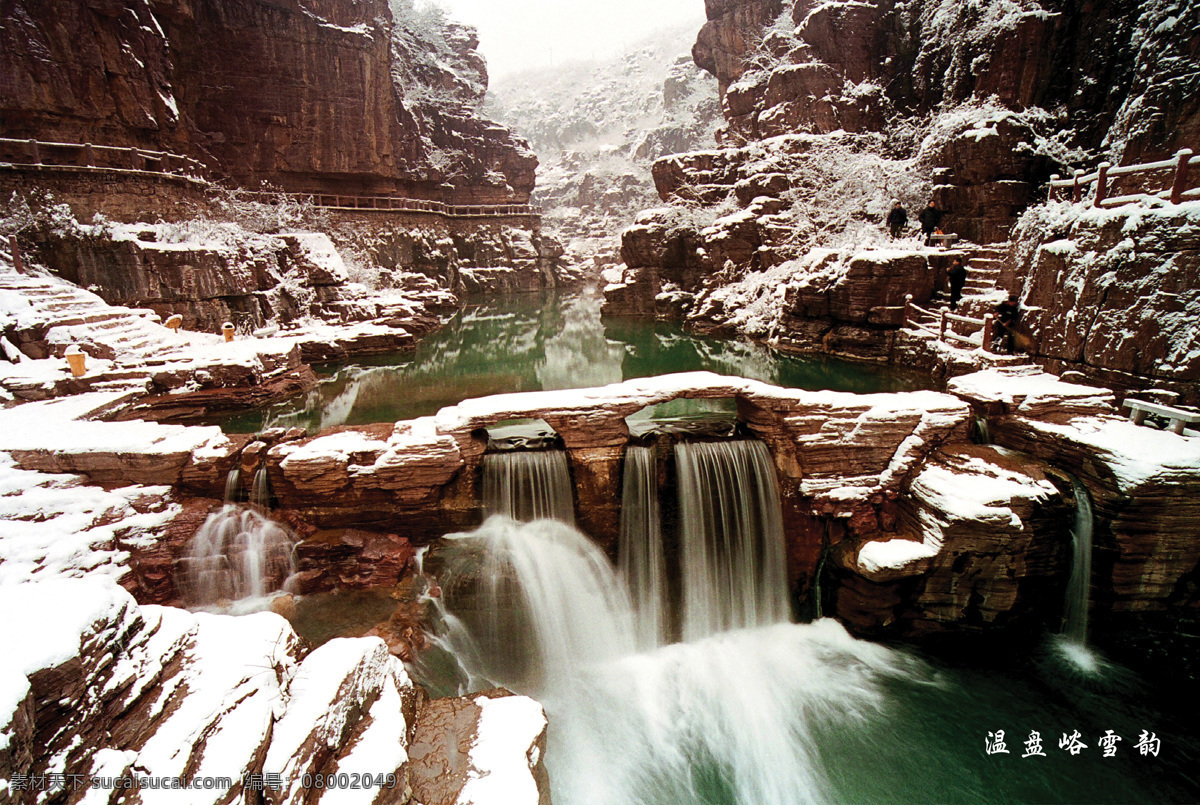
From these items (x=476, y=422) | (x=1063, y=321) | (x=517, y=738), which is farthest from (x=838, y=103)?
(x=517, y=738)

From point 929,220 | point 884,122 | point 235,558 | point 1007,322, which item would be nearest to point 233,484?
point 235,558

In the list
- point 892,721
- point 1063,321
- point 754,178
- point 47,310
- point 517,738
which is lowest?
point 892,721

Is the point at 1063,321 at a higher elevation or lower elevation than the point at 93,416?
higher

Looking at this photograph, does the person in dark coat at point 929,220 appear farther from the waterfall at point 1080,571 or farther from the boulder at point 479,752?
the boulder at point 479,752

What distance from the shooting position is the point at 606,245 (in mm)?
45312

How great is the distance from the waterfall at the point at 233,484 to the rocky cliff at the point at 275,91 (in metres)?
18.8

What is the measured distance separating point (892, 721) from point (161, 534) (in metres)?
8.94

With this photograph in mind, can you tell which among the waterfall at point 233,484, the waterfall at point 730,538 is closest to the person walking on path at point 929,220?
the waterfall at point 730,538

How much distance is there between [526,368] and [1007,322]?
12959 millimetres

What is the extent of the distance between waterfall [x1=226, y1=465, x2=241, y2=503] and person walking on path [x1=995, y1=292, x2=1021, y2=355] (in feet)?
44.7

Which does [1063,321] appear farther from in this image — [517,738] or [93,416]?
[93,416]

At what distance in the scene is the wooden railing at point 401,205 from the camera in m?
28.5

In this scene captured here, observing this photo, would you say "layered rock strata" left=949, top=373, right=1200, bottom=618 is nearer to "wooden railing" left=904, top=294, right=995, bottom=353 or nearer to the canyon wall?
the canyon wall

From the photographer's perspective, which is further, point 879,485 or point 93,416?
point 93,416
